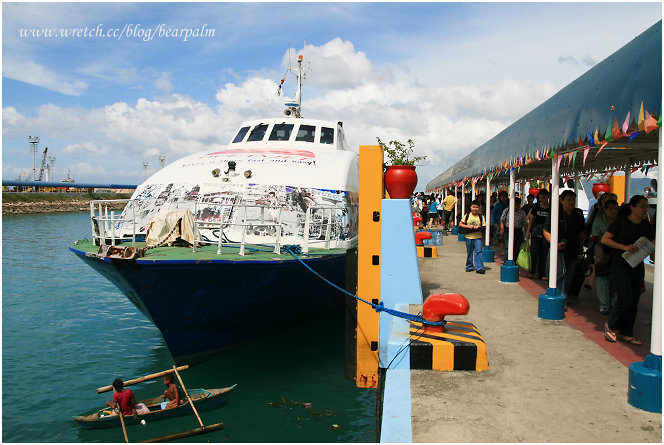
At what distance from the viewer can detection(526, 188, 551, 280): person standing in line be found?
29.5ft

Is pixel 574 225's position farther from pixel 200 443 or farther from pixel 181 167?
pixel 181 167

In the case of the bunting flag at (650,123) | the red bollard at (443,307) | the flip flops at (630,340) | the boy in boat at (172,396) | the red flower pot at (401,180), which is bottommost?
the boy in boat at (172,396)

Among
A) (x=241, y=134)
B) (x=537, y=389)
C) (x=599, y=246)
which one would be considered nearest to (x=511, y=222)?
(x=599, y=246)

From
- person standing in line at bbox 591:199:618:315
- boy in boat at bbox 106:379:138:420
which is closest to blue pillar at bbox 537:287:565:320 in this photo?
person standing in line at bbox 591:199:618:315

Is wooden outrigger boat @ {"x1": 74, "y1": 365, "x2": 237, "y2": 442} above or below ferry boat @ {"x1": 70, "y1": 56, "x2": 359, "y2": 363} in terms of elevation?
below

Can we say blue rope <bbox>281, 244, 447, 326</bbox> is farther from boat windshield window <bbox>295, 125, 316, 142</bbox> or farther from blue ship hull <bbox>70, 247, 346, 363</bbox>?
boat windshield window <bbox>295, 125, 316, 142</bbox>

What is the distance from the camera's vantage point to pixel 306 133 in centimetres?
1258

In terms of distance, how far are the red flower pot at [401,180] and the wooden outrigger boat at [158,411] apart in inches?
156

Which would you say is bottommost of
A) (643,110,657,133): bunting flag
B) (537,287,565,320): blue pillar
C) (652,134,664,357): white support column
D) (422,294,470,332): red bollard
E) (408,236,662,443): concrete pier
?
(408,236,662,443): concrete pier

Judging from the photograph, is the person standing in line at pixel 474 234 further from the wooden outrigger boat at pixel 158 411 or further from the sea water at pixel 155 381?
the wooden outrigger boat at pixel 158 411

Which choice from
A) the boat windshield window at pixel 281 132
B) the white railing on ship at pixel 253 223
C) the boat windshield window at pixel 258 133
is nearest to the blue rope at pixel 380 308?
the white railing on ship at pixel 253 223

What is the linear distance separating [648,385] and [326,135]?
968 centimetres

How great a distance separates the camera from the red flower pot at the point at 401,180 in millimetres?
7898

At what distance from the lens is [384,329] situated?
6406mm
